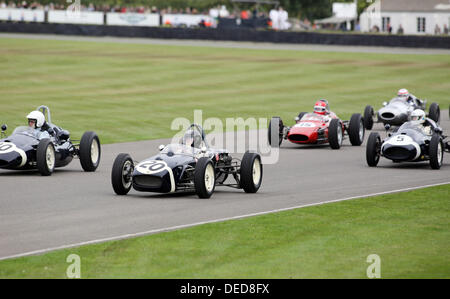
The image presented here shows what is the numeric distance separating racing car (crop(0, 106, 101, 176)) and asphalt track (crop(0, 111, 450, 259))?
27cm

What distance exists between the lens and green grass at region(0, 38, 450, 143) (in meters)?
32.1

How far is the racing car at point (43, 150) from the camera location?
16766 millimetres

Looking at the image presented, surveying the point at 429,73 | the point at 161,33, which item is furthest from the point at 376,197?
the point at 161,33

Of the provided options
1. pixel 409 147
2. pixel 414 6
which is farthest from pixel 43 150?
pixel 414 6

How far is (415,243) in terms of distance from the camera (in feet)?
36.6

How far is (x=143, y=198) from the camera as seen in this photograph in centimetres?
1452

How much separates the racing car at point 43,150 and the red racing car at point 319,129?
6318 millimetres

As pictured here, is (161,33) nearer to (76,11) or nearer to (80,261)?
(76,11)

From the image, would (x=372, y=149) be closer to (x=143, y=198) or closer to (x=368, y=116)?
(x=143, y=198)

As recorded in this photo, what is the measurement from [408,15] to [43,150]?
237ft

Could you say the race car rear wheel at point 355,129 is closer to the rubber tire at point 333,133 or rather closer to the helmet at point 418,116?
the rubber tire at point 333,133

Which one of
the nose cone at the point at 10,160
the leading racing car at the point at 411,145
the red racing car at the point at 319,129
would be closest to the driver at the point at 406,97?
the red racing car at the point at 319,129
